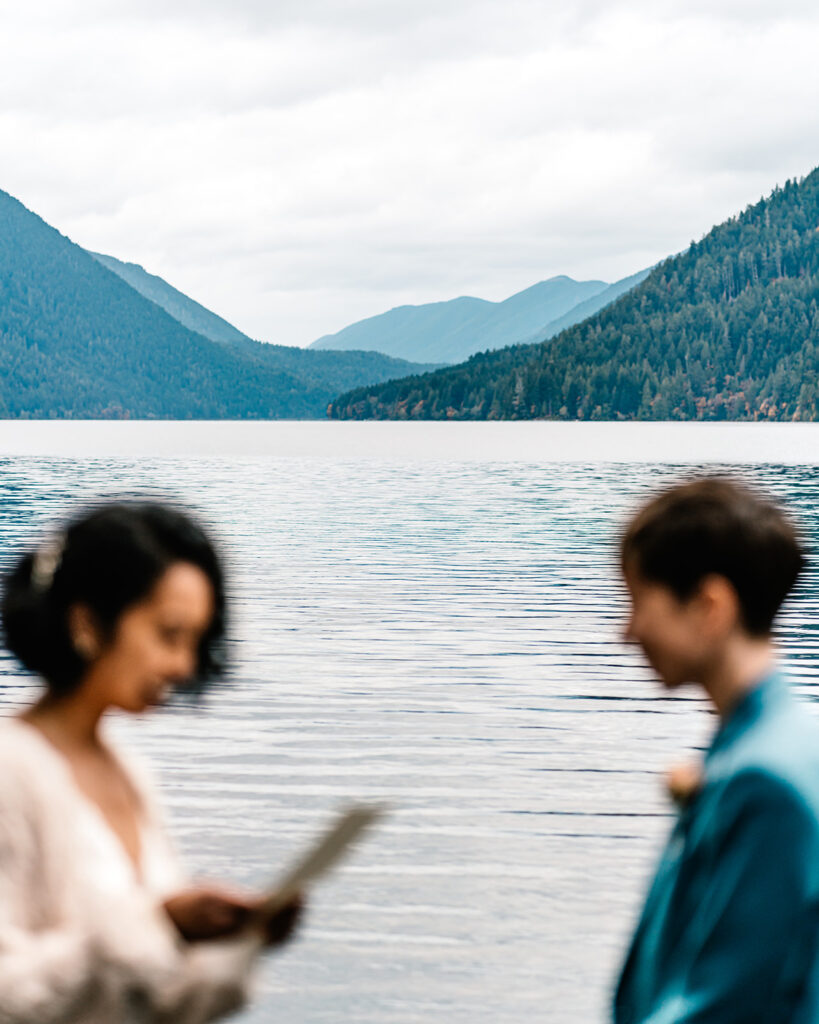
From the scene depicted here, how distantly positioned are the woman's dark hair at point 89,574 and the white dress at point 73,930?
0.59ft

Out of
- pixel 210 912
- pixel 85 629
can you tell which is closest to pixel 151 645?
pixel 85 629

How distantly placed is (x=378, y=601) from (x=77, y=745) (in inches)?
913

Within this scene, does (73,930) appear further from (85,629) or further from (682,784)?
(682,784)

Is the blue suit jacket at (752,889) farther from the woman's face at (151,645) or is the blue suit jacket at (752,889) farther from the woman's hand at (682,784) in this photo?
the woman's face at (151,645)

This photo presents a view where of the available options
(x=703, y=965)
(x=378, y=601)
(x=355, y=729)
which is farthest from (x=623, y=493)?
(x=703, y=965)

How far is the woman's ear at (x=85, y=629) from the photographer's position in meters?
2.62

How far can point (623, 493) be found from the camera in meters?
63.6

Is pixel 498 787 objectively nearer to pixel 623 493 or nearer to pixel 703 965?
pixel 703 965

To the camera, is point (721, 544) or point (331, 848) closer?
point (331, 848)

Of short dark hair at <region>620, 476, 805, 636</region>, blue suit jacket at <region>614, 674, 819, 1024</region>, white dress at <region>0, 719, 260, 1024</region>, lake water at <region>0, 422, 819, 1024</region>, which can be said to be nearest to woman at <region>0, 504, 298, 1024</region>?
white dress at <region>0, 719, 260, 1024</region>

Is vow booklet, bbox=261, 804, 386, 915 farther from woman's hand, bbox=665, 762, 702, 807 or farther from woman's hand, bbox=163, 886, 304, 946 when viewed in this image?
woman's hand, bbox=665, 762, 702, 807

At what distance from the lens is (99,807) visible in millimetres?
2631

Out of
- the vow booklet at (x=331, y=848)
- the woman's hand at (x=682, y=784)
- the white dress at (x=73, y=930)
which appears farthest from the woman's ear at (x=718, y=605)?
the white dress at (x=73, y=930)

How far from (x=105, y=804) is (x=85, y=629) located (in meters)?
0.33
